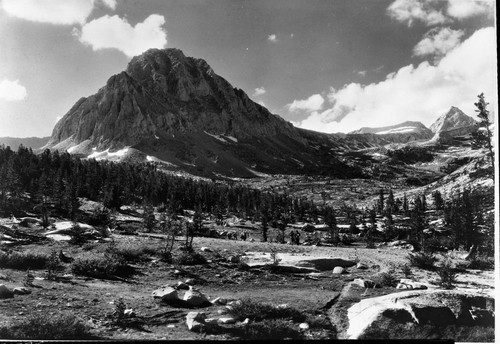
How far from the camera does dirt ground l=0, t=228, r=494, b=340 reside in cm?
1230

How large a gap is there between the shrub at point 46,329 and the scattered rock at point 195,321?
3448 mm

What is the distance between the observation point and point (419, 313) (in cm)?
1193

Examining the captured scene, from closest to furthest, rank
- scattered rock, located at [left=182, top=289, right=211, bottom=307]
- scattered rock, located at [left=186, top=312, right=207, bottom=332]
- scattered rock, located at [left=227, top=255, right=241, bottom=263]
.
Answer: scattered rock, located at [left=186, top=312, right=207, bottom=332]
scattered rock, located at [left=182, top=289, right=211, bottom=307]
scattered rock, located at [left=227, top=255, right=241, bottom=263]

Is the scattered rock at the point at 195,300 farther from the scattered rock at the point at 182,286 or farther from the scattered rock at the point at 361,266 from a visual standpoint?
the scattered rock at the point at 361,266

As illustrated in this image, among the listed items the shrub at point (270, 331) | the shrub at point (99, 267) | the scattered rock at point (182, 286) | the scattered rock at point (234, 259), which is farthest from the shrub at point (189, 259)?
the shrub at point (270, 331)

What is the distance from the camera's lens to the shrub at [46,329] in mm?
10938

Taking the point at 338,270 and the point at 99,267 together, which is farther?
the point at 338,270

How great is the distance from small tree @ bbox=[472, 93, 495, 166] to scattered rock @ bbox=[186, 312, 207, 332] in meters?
17.9

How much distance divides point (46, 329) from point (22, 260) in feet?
34.9

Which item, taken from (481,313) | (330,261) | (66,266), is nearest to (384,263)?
(330,261)


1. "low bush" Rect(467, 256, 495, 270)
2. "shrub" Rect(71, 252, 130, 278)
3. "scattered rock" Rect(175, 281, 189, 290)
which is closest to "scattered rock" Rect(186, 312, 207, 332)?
"scattered rock" Rect(175, 281, 189, 290)

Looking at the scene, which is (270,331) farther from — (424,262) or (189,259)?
(424,262)

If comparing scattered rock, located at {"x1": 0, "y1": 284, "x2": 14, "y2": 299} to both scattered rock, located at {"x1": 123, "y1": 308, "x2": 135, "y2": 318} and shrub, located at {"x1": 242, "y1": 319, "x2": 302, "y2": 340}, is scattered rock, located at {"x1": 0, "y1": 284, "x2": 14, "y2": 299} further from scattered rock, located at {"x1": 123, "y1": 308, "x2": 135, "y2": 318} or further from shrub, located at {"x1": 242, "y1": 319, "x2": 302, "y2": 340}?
shrub, located at {"x1": 242, "y1": 319, "x2": 302, "y2": 340}

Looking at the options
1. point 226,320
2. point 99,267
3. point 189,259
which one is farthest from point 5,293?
point 189,259
